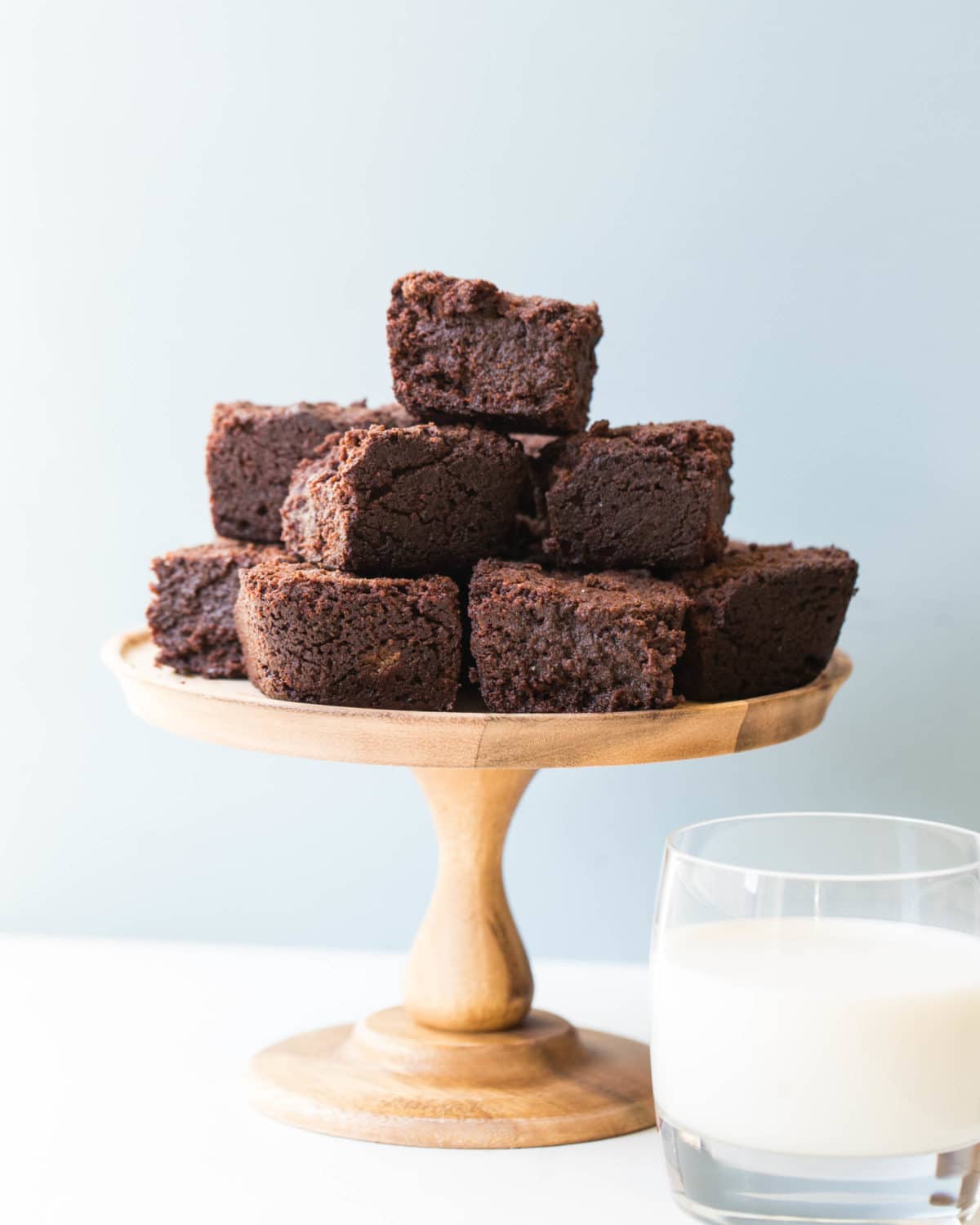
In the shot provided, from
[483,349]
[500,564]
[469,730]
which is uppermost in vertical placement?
[483,349]

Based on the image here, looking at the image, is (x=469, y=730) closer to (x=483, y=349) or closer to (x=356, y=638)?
(x=356, y=638)

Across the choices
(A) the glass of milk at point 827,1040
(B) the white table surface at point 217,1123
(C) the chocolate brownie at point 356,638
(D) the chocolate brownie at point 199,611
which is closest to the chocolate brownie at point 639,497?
(C) the chocolate brownie at point 356,638

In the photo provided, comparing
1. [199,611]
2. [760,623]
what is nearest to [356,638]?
[199,611]

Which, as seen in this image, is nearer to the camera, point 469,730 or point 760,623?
point 469,730

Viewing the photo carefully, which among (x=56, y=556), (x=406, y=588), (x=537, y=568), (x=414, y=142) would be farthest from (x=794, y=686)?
(x=56, y=556)

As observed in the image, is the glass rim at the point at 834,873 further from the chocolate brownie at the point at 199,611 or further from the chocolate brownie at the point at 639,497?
the chocolate brownie at the point at 199,611

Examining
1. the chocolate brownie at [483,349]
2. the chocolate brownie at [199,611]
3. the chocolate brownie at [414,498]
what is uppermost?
the chocolate brownie at [483,349]

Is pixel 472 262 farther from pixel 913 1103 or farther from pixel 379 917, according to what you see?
pixel 913 1103
